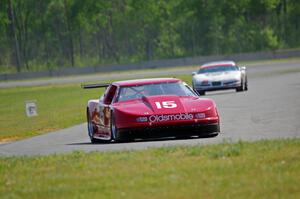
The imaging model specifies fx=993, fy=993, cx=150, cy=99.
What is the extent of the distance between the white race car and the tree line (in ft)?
205

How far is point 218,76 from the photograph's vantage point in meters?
39.1

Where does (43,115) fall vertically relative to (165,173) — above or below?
below

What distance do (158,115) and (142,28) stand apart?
98.4 m

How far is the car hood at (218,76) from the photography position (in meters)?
38.7

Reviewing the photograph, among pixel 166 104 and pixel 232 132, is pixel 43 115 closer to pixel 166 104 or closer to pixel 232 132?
pixel 232 132

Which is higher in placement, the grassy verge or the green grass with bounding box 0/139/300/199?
the green grass with bounding box 0/139/300/199

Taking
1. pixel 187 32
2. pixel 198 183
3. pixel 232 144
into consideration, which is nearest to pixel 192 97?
pixel 232 144

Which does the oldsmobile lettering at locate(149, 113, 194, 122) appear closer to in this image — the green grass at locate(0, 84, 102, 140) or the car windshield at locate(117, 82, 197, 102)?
the car windshield at locate(117, 82, 197, 102)

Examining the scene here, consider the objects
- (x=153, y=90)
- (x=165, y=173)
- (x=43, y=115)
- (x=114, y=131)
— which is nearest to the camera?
(x=165, y=173)

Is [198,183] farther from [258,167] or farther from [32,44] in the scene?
[32,44]

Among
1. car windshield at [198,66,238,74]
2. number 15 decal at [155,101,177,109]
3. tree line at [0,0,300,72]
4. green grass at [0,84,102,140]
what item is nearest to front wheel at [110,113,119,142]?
number 15 decal at [155,101,177,109]

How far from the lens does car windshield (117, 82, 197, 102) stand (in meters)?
18.8

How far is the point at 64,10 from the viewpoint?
117750 mm

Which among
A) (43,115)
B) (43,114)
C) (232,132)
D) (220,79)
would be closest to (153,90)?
(232,132)
